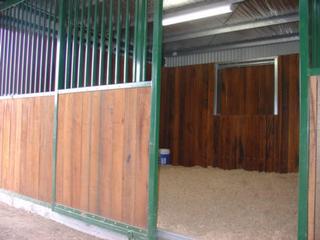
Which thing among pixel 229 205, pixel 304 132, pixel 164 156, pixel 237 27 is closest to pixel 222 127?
pixel 164 156

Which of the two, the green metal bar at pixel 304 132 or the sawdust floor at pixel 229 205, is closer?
the green metal bar at pixel 304 132

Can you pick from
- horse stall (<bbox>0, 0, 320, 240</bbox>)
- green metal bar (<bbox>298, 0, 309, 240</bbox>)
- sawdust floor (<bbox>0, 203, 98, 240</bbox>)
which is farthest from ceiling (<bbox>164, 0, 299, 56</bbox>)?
sawdust floor (<bbox>0, 203, 98, 240</bbox>)

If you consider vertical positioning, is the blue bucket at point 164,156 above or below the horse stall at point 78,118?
below

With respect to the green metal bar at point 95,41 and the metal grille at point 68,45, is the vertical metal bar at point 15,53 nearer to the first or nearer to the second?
the metal grille at point 68,45

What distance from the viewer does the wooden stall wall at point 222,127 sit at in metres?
5.28

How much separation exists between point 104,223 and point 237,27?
4.02 metres

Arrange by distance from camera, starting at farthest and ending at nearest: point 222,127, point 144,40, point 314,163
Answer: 1. point 222,127
2. point 144,40
3. point 314,163

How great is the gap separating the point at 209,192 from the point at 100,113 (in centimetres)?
180

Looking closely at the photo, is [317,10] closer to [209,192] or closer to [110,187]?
[110,187]

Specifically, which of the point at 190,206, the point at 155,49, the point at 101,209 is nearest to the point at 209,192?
the point at 190,206

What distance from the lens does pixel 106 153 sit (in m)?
2.67

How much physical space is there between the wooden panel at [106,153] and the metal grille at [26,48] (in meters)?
0.74

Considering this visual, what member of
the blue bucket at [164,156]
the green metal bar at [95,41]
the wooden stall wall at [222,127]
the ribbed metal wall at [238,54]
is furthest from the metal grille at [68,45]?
the ribbed metal wall at [238,54]

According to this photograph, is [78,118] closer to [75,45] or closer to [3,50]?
[75,45]
